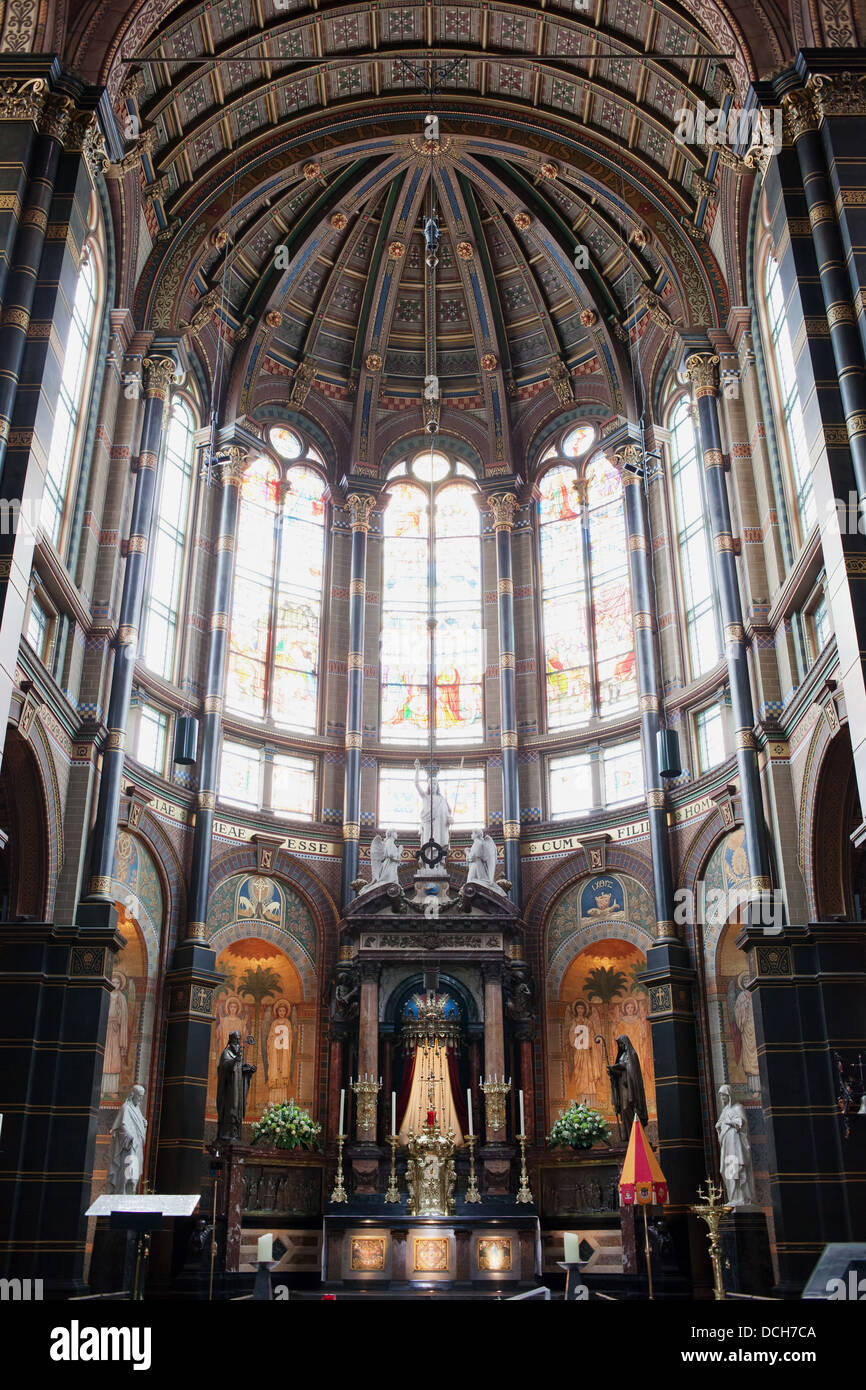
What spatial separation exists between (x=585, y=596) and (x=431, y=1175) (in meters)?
14.6

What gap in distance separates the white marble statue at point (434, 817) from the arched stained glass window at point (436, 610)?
2893 millimetres

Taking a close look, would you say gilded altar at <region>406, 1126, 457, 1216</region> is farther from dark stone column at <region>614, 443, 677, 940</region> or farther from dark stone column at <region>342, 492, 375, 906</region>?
dark stone column at <region>614, 443, 677, 940</region>

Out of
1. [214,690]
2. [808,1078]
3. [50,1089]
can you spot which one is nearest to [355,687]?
[214,690]

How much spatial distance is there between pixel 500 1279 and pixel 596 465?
1978cm

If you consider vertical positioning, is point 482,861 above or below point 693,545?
below

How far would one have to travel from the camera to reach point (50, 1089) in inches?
737

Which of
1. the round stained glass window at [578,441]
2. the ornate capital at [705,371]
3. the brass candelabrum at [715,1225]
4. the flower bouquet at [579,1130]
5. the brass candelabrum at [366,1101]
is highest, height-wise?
the round stained glass window at [578,441]

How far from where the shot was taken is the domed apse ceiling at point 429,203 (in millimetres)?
25125

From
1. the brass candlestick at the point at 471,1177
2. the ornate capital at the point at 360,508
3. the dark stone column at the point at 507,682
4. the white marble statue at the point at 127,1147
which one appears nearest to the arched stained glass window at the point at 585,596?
the dark stone column at the point at 507,682

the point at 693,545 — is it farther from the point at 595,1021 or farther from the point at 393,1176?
the point at 393,1176

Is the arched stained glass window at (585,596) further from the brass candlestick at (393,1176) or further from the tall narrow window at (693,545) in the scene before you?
the brass candlestick at (393,1176)

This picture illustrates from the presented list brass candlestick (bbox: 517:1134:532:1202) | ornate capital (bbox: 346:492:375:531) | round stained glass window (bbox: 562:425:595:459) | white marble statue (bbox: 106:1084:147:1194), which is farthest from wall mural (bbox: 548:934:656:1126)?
round stained glass window (bbox: 562:425:595:459)

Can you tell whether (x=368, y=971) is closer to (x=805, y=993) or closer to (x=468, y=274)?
(x=805, y=993)

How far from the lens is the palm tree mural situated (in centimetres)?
2695
